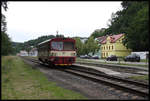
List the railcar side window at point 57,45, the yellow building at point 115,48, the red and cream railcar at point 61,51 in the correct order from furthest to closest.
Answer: the yellow building at point 115,48
the railcar side window at point 57,45
the red and cream railcar at point 61,51

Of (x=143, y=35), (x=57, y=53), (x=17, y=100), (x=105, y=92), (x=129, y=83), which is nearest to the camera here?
(x=17, y=100)

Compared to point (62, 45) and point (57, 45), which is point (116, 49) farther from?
point (57, 45)

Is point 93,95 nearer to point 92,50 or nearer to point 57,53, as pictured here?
point 57,53

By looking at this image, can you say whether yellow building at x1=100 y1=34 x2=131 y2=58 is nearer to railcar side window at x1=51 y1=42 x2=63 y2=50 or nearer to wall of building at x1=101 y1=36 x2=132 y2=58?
wall of building at x1=101 y1=36 x2=132 y2=58

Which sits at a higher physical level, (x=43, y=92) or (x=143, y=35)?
(x=143, y=35)

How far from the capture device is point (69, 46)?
24.5 m

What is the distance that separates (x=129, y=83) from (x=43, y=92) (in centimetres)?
458

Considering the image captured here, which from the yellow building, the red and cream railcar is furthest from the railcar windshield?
the yellow building

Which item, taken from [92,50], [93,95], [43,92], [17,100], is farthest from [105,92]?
[92,50]

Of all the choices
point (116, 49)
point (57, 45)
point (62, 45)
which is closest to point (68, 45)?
point (62, 45)

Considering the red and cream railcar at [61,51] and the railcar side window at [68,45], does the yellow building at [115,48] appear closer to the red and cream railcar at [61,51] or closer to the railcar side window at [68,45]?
the railcar side window at [68,45]

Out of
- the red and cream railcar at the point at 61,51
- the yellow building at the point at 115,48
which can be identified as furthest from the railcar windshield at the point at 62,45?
the yellow building at the point at 115,48

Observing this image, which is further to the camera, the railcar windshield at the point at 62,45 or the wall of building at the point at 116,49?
the wall of building at the point at 116,49

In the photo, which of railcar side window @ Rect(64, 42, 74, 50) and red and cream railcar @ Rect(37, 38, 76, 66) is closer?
red and cream railcar @ Rect(37, 38, 76, 66)
